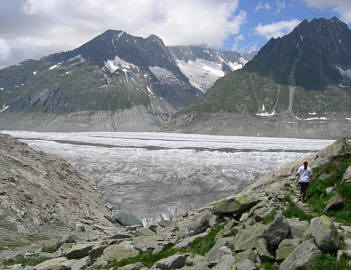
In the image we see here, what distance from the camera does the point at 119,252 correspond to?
1541cm

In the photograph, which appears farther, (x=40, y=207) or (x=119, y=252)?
(x=40, y=207)

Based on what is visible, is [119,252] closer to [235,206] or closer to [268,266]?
[235,206]

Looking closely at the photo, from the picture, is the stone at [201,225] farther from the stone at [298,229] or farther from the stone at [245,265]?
the stone at [245,265]

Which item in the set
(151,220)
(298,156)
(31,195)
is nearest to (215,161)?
(298,156)

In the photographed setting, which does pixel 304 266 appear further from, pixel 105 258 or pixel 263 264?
pixel 105 258

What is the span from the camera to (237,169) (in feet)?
211

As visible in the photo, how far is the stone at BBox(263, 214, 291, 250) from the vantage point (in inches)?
400

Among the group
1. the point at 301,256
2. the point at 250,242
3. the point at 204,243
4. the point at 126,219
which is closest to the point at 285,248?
the point at 301,256

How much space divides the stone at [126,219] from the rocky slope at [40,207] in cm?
217

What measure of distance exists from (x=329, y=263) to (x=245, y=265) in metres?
2.40

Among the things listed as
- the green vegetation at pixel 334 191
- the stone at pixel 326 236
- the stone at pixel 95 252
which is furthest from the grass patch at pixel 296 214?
the stone at pixel 95 252

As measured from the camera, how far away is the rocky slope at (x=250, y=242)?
8.74 meters

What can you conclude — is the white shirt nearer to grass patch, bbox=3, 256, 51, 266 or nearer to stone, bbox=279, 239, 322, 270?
stone, bbox=279, 239, 322, 270

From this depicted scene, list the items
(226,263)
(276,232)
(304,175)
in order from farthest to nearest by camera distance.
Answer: (304,175), (276,232), (226,263)
